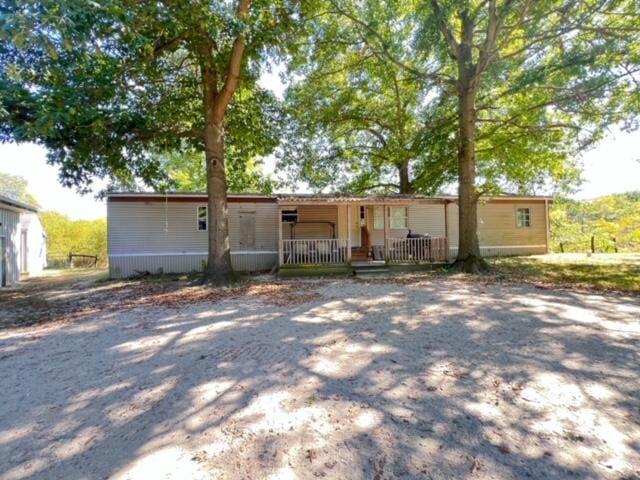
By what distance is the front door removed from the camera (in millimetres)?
15856

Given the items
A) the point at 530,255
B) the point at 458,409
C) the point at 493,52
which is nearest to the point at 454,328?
the point at 458,409

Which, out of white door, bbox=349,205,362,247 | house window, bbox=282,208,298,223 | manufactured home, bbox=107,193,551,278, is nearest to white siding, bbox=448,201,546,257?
manufactured home, bbox=107,193,551,278

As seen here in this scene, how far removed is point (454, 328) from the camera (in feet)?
17.1

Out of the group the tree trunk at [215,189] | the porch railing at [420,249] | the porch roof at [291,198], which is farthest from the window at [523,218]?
the tree trunk at [215,189]

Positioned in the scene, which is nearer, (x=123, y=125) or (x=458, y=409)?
(x=458, y=409)

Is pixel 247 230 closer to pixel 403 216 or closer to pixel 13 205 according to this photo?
pixel 403 216

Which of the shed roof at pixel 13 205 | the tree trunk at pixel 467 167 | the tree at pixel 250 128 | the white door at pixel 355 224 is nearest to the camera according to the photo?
the tree trunk at pixel 467 167

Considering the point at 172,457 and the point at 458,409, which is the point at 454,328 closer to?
the point at 458,409

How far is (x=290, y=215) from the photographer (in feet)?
48.7

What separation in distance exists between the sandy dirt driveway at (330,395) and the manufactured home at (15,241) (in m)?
8.39

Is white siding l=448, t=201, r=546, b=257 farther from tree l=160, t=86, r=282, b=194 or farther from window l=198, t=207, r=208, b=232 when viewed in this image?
window l=198, t=207, r=208, b=232

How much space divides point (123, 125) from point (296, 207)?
698 cm

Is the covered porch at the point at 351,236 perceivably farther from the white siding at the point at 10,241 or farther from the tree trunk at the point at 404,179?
the white siding at the point at 10,241

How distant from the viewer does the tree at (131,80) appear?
21.3 feet
